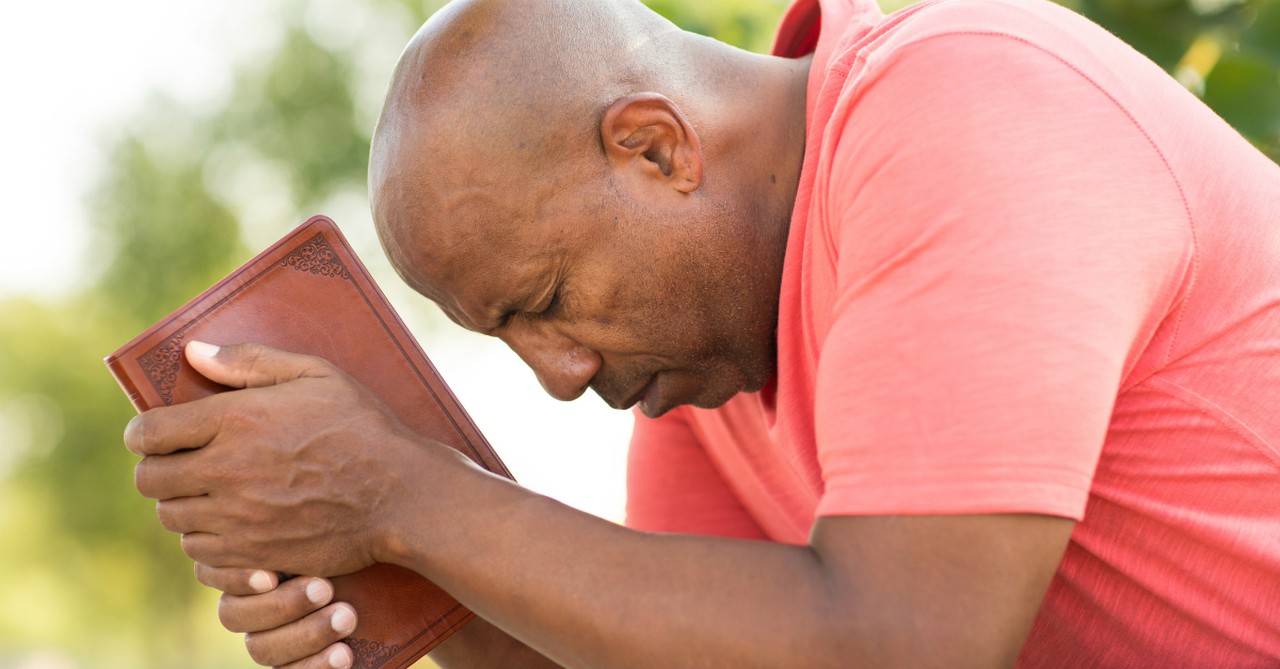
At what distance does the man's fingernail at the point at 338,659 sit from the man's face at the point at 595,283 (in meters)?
0.43

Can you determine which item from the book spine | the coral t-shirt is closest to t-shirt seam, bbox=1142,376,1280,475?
the coral t-shirt

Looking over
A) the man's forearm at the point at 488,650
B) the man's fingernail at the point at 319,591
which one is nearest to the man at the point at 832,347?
the man's fingernail at the point at 319,591

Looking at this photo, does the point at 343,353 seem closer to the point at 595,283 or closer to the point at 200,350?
the point at 200,350

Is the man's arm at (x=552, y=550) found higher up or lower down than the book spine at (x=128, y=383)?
lower down

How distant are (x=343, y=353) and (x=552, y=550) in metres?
0.47

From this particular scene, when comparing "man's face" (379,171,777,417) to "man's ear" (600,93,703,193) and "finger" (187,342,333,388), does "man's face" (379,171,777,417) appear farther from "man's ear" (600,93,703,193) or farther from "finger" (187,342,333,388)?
"finger" (187,342,333,388)

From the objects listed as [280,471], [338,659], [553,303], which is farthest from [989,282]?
[338,659]

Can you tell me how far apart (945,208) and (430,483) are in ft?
2.02

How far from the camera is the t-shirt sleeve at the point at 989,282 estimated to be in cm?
96

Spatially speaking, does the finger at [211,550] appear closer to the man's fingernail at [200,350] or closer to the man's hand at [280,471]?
the man's hand at [280,471]

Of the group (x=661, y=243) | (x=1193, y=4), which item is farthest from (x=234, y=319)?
(x=1193, y=4)

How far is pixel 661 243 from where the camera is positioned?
1.40 metres

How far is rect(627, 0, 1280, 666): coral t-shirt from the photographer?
971mm

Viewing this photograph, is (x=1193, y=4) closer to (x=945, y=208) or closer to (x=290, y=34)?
(x=945, y=208)
